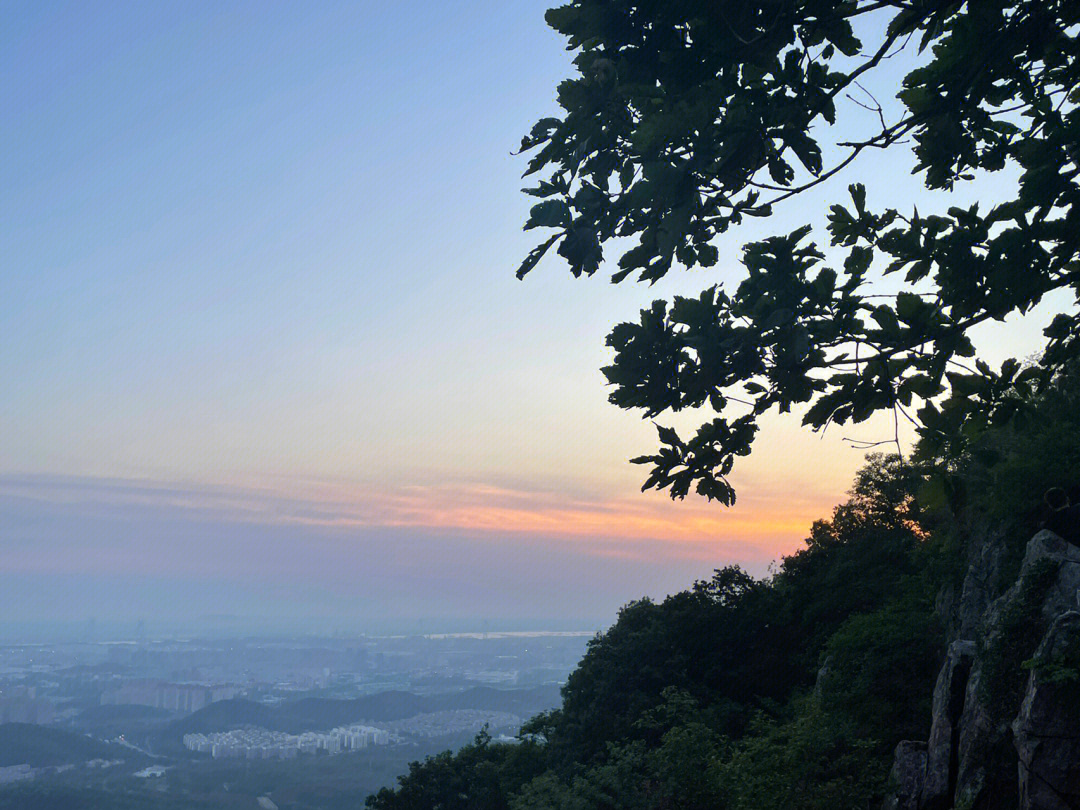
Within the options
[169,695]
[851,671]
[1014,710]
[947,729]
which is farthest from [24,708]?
[1014,710]

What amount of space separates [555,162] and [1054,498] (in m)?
16.6


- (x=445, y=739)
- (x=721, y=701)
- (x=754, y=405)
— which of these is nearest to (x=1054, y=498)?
(x=721, y=701)

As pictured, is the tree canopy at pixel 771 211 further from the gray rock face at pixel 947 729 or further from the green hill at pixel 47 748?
the green hill at pixel 47 748

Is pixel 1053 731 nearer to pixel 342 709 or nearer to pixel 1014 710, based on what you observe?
pixel 1014 710

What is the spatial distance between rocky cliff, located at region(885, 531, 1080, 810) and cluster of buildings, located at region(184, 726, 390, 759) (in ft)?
371

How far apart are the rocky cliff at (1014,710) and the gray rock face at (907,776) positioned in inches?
0.7

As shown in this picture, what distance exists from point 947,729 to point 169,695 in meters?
178

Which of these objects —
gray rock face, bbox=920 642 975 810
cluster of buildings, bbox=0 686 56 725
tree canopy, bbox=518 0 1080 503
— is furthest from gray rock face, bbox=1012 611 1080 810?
cluster of buildings, bbox=0 686 56 725

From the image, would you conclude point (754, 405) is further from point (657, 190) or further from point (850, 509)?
point (850, 509)

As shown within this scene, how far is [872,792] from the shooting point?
13.6 m

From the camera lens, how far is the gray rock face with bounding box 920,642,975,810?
13750mm

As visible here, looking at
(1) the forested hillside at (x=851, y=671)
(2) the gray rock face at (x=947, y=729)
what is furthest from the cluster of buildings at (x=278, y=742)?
(2) the gray rock face at (x=947, y=729)

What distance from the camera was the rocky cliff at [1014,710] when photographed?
11.7 m

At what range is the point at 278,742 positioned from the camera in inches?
4931
